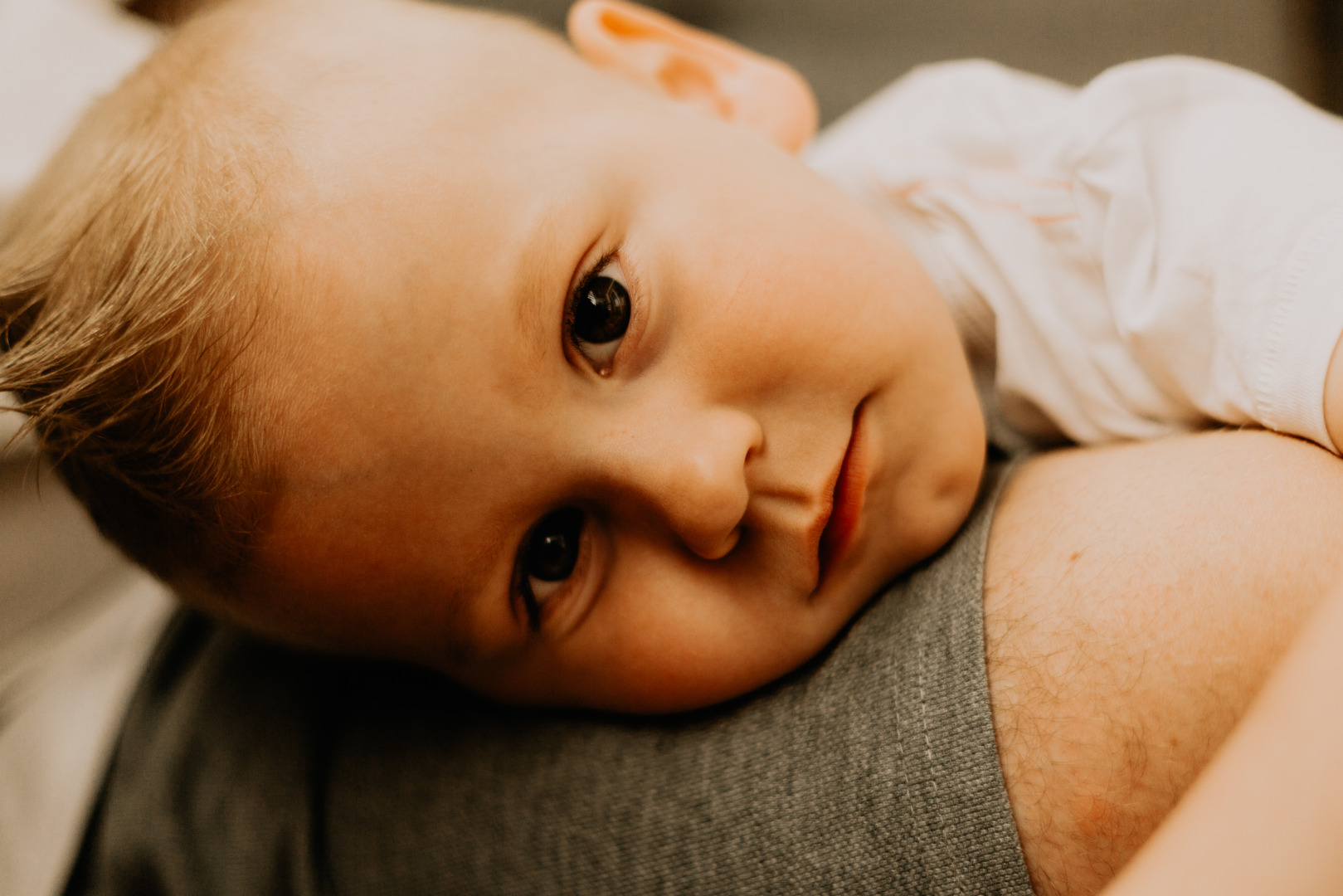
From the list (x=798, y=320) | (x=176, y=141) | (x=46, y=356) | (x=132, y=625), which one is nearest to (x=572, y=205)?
(x=798, y=320)

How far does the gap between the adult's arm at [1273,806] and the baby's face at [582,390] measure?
312 millimetres

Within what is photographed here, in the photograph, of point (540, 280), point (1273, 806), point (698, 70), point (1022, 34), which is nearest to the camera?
point (1273, 806)

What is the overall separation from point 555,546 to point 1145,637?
1.43ft

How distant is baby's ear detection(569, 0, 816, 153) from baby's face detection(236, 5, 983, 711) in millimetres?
→ 223

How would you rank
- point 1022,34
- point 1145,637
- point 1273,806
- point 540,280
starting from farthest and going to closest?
point 1022,34
point 540,280
point 1145,637
point 1273,806

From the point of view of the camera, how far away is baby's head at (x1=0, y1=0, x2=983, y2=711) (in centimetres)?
61

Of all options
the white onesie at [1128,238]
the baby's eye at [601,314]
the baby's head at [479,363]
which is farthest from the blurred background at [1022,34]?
the baby's eye at [601,314]

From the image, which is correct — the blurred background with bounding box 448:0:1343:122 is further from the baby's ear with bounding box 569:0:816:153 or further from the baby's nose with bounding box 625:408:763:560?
the baby's nose with bounding box 625:408:763:560

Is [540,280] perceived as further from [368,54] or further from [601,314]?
[368,54]

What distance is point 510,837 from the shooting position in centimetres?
72

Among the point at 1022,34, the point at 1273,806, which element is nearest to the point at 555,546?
the point at 1273,806

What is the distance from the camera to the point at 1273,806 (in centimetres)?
37

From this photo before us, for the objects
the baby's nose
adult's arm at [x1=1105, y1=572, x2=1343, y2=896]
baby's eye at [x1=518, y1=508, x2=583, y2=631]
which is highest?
adult's arm at [x1=1105, y1=572, x2=1343, y2=896]

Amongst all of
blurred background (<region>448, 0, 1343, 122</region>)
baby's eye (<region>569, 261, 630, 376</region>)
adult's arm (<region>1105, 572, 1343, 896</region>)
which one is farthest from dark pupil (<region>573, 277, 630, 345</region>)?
blurred background (<region>448, 0, 1343, 122</region>)
